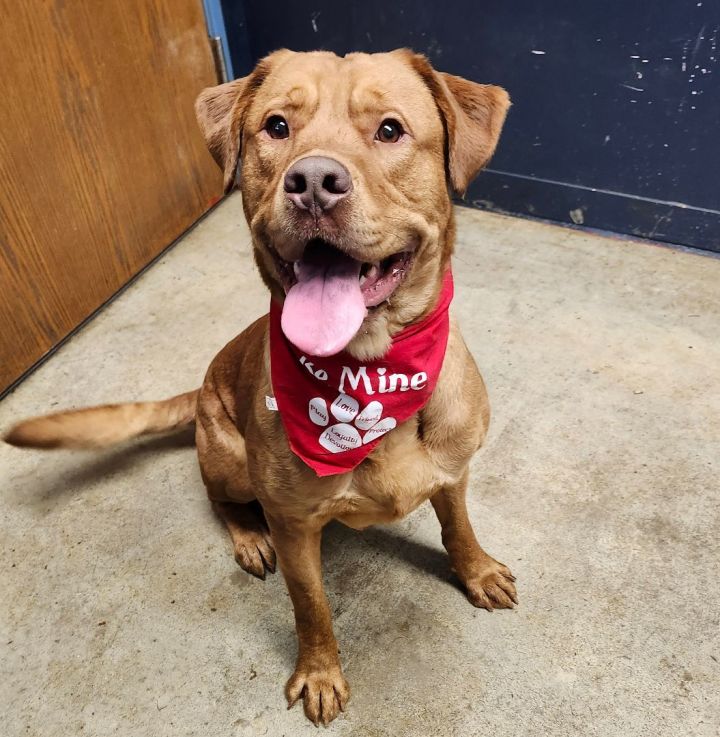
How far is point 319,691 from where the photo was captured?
169 cm

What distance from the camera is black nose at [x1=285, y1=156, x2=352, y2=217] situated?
3.81ft

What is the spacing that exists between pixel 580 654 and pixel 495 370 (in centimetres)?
118

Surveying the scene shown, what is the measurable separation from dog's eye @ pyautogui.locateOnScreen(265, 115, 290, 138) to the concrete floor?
1277 millimetres

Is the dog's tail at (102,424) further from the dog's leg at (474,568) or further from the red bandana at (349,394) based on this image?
the dog's leg at (474,568)

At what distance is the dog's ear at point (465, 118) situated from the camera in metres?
1.43

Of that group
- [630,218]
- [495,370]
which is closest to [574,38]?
[630,218]

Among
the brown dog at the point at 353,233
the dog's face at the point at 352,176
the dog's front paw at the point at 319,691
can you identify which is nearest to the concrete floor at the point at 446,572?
the dog's front paw at the point at 319,691

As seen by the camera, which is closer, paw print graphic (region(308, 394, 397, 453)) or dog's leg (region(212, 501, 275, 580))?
paw print graphic (region(308, 394, 397, 453))

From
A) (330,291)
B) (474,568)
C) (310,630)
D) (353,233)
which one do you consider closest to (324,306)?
(330,291)

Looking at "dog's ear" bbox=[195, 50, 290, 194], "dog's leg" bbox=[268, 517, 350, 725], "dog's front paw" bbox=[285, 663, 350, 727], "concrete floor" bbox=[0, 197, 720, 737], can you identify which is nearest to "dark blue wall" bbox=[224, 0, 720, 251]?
"concrete floor" bbox=[0, 197, 720, 737]

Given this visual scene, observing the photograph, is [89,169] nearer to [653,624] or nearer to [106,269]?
[106,269]

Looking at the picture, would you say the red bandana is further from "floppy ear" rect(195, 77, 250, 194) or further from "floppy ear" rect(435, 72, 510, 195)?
A: "floppy ear" rect(195, 77, 250, 194)

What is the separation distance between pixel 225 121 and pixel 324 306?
1.93 ft

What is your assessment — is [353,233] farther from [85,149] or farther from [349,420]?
[85,149]
